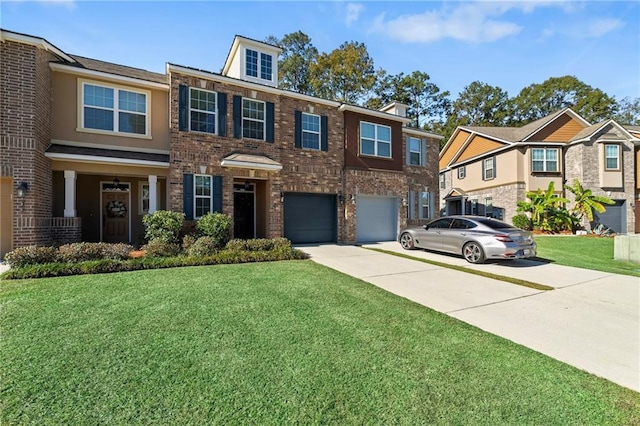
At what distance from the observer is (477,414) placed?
94.7 inches

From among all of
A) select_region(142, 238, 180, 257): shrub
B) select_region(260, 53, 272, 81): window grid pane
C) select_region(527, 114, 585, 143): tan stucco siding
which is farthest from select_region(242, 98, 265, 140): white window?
select_region(527, 114, 585, 143): tan stucco siding

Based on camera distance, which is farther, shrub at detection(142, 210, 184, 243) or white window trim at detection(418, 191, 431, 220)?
white window trim at detection(418, 191, 431, 220)

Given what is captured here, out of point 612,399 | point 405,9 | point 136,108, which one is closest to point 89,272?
point 136,108

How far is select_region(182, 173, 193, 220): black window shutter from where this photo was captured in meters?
10.4

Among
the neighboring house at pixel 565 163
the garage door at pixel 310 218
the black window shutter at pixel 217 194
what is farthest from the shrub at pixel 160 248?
the neighboring house at pixel 565 163

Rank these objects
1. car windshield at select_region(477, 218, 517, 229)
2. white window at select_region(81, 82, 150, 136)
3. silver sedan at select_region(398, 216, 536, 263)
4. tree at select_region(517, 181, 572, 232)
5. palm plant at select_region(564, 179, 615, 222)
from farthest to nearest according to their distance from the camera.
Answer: tree at select_region(517, 181, 572, 232)
palm plant at select_region(564, 179, 615, 222)
white window at select_region(81, 82, 150, 136)
car windshield at select_region(477, 218, 517, 229)
silver sedan at select_region(398, 216, 536, 263)

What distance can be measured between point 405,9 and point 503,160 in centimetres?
1639

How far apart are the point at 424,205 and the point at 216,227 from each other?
12984 mm

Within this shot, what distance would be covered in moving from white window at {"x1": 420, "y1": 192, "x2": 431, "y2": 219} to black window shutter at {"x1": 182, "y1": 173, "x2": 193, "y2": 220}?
43.0ft

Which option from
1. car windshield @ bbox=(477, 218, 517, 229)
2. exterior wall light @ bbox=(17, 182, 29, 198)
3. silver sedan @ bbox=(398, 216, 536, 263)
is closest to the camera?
exterior wall light @ bbox=(17, 182, 29, 198)

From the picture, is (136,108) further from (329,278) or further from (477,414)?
(477,414)

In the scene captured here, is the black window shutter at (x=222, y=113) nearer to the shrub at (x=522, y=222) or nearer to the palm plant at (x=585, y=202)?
the shrub at (x=522, y=222)

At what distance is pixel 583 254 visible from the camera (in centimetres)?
1205

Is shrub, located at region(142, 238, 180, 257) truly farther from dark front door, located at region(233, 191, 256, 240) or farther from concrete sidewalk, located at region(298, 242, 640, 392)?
concrete sidewalk, located at region(298, 242, 640, 392)
